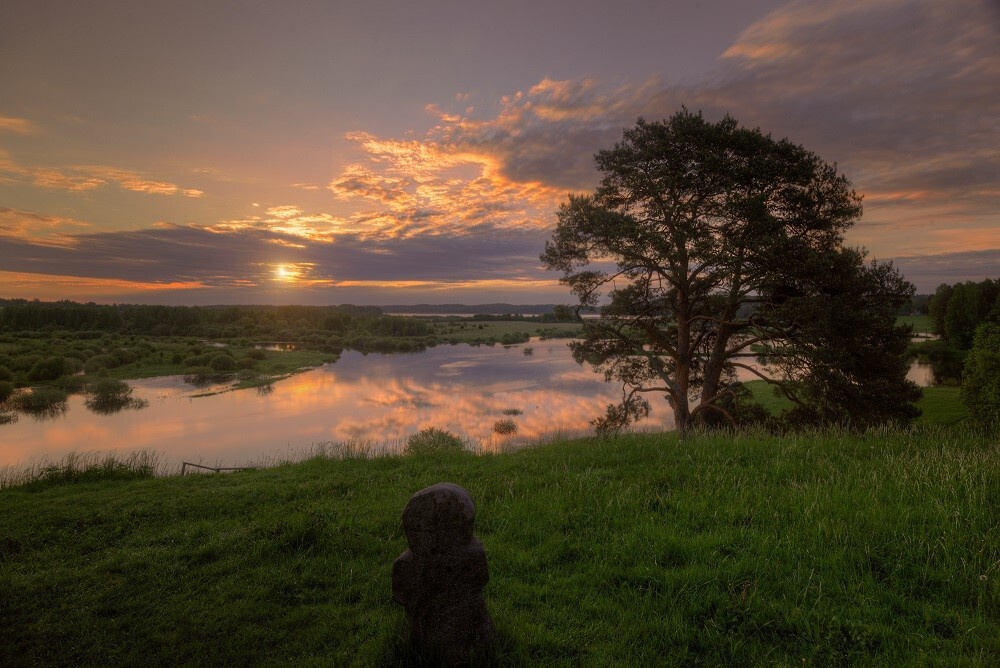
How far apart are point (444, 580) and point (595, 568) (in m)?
2.18

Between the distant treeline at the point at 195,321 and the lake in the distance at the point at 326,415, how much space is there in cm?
4320

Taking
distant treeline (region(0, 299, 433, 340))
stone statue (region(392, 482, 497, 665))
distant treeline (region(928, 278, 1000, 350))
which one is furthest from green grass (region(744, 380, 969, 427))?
distant treeline (region(0, 299, 433, 340))

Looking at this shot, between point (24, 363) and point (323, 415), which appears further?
point (24, 363)

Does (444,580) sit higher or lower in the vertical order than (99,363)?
higher

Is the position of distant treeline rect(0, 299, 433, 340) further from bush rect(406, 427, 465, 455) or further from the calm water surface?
bush rect(406, 427, 465, 455)

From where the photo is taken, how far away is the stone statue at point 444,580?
3.64m

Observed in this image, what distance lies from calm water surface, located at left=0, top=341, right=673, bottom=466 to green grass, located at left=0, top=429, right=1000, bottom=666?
9.02 m

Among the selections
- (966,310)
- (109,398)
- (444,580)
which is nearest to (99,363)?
(109,398)

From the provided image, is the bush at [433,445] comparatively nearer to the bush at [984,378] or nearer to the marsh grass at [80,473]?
the marsh grass at [80,473]

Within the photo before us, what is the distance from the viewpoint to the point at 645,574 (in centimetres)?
471

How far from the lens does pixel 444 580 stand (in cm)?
370

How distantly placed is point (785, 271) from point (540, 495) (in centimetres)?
1190

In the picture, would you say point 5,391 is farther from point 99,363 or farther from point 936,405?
point 936,405

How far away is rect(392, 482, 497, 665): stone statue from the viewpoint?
3.64m
